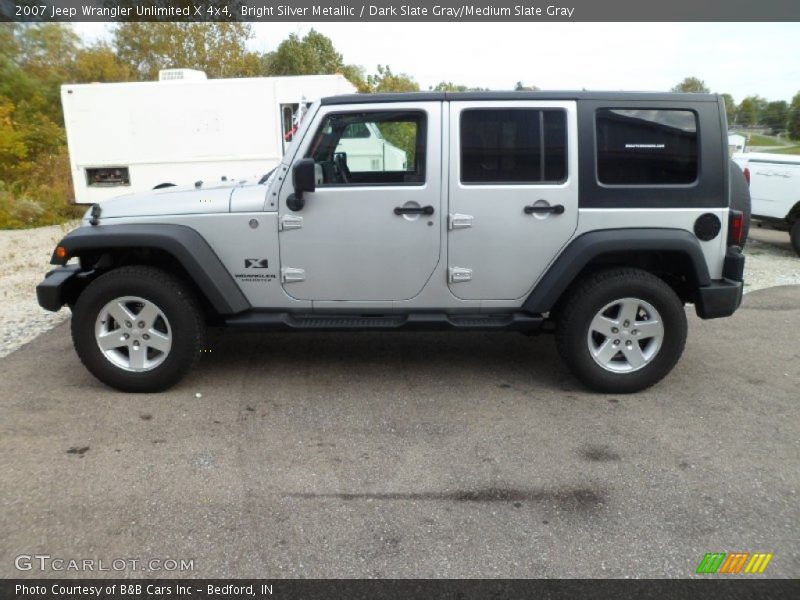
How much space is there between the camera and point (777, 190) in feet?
30.6

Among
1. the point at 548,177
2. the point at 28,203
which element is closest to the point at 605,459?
the point at 548,177

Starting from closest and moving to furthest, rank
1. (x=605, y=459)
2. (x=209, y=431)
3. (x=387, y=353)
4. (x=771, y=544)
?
(x=771, y=544), (x=605, y=459), (x=209, y=431), (x=387, y=353)

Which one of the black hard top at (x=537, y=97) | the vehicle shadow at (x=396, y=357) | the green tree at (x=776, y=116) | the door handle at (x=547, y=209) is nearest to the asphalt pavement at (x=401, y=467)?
the vehicle shadow at (x=396, y=357)

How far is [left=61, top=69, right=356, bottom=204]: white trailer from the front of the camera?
11945 mm

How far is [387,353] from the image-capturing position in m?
5.05

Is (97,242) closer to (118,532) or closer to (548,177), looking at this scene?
(118,532)

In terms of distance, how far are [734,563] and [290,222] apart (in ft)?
10.1

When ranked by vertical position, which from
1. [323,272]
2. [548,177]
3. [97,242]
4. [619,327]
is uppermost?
[548,177]

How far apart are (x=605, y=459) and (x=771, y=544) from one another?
896 millimetres

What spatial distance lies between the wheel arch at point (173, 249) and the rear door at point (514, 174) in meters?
1.56

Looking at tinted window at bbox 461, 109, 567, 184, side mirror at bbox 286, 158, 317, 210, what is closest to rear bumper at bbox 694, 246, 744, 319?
tinted window at bbox 461, 109, 567, 184

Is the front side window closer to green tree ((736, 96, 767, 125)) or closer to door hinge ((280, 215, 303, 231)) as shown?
door hinge ((280, 215, 303, 231))

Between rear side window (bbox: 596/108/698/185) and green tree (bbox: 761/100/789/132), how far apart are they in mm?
59444
